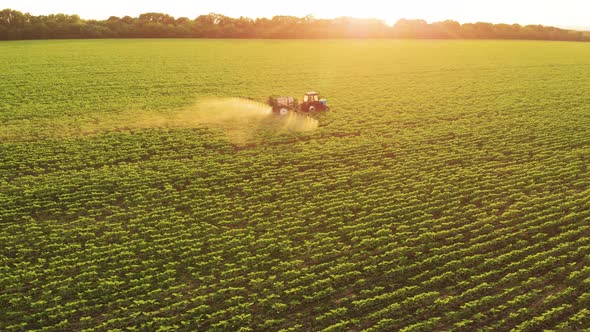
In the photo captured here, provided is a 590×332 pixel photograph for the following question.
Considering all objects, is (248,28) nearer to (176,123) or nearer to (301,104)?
(301,104)

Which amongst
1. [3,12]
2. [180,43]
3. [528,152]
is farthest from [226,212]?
[3,12]

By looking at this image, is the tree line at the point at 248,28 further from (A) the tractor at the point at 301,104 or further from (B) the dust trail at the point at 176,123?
(A) the tractor at the point at 301,104

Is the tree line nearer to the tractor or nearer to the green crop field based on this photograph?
the green crop field

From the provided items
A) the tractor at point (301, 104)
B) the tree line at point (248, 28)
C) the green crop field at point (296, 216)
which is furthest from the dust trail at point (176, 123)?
the tree line at point (248, 28)

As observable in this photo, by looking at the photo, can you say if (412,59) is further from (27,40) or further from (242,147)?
(27,40)

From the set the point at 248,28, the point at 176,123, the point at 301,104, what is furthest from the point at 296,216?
the point at 248,28

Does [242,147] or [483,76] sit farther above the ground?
[483,76]

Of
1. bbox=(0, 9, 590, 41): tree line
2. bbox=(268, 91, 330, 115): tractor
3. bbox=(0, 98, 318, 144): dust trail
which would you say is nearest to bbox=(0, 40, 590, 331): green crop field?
bbox=(0, 98, 318, 144): dust trail
